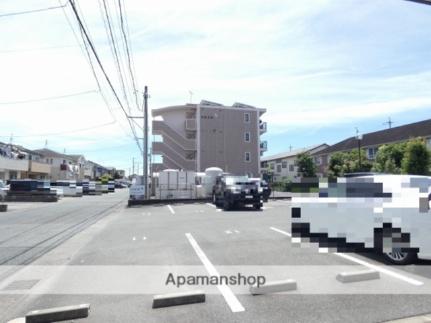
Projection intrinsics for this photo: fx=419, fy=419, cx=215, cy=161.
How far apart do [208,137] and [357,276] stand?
162 feet

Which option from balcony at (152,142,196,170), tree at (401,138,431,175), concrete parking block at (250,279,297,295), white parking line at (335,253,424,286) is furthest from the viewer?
balcony at (152,142,196,170)

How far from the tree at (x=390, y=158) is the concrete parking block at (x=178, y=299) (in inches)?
1233

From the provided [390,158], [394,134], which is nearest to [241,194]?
[390,158]

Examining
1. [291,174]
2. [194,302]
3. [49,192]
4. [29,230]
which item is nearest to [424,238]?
[194,302]

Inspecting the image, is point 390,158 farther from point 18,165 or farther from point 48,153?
point 48,153

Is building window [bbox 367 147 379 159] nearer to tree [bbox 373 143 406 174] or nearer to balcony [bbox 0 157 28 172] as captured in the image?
tree [bbox 373 143 406 174]

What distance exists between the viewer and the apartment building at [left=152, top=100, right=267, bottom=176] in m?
54.1

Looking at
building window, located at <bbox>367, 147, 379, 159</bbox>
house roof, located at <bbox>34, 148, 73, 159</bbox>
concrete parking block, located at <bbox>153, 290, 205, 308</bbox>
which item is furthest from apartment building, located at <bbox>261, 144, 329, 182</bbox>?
concrete parking block, located at <bbox>153, 290, 205, 308</bbox>

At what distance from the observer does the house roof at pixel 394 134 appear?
4331 cm

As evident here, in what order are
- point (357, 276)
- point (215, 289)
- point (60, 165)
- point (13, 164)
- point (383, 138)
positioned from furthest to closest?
point (60, 165)
point (13, 164)
point (383, 138)
point (357, 276)
point (215, 289)

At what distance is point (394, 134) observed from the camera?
4853 centimetres

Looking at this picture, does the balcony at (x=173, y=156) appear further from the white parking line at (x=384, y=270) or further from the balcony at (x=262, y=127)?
the white parking line at (x=384, y=270)
